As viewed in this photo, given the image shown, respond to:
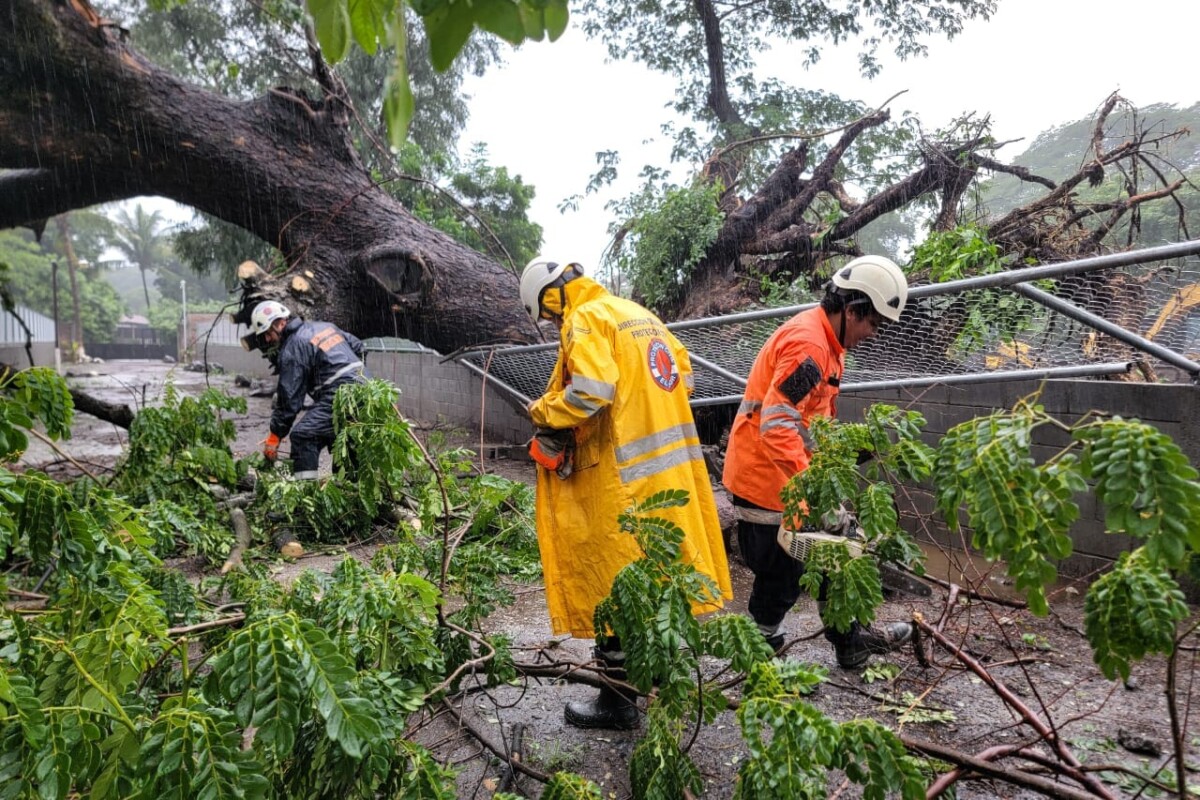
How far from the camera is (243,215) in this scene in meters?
6.42

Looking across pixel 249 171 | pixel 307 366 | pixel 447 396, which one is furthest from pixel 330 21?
pixel 447 396

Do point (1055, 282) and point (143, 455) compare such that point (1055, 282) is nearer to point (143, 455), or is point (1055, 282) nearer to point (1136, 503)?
point (1136, 503)

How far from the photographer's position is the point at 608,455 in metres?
2.63

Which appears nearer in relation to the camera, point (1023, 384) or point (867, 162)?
point (1023, 384)

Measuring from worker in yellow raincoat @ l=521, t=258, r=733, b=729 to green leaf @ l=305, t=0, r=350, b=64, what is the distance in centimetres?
147

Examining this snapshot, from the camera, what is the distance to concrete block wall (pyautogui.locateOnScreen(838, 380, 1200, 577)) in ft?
12.0

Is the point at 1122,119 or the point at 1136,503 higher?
the point at 1122,119

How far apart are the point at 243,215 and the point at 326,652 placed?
6005mm

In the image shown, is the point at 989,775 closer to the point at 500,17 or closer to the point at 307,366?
the point at 500,17

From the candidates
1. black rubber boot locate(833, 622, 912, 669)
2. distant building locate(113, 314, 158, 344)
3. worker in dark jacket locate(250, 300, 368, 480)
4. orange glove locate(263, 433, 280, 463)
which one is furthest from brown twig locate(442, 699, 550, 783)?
distant building locate(113, 314, 158, 344)

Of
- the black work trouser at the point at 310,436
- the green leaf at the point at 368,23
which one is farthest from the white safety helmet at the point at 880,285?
the black work trouser at the point at 310,436

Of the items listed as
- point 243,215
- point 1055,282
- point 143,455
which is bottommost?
point 143,455

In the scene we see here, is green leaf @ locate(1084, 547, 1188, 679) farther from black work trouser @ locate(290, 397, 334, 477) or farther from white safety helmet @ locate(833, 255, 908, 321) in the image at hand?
black work trouser @ locate(290, 397, 334, 477)

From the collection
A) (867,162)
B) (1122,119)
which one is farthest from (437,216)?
(1122,119)
